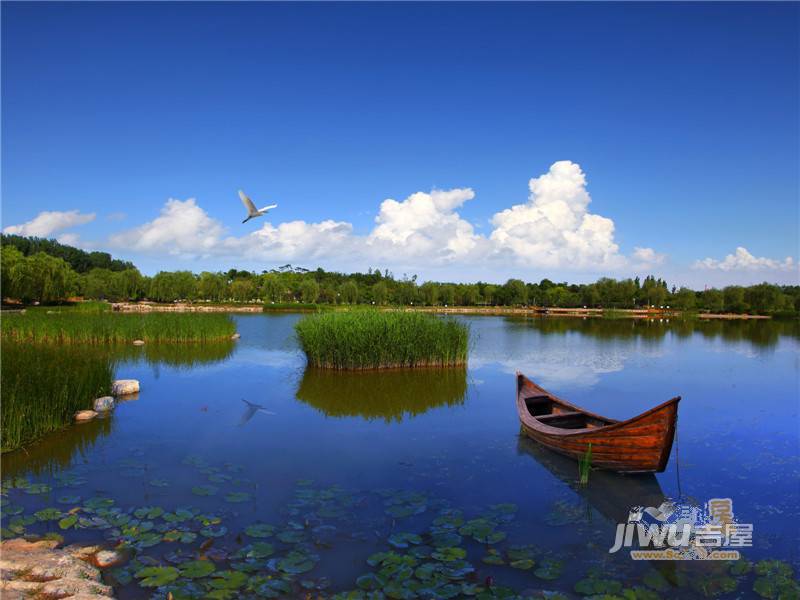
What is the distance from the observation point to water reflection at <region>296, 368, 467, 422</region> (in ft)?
39.4

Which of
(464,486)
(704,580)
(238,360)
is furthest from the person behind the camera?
(238,360)

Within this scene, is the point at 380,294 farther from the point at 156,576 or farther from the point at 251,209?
the point at 156,576

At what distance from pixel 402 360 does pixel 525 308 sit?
61610mm

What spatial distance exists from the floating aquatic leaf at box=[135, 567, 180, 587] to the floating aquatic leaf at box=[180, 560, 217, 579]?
79 mm

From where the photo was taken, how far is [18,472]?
292 inches

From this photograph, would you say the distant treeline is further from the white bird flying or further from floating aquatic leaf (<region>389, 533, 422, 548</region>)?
floating aquatic leaf (<region>389, 533, 422, 548</region>)

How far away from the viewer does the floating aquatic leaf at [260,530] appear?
551 centimetres

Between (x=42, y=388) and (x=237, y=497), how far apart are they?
5310 millimetres

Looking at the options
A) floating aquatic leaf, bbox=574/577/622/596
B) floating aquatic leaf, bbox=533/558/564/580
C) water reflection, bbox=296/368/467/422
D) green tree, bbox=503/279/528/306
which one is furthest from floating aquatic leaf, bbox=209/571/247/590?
green tree, bbox=503/279/528/306

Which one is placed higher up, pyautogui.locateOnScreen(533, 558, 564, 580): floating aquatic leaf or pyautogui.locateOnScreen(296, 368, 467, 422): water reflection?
pyautogui.locateOnScreen(296, 368, 467, 422): water reflection

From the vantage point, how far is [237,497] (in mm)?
A: 6582

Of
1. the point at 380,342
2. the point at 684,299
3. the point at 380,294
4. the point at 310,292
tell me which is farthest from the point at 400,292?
the point at 380,342

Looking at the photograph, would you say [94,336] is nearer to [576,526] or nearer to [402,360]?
[402,360]

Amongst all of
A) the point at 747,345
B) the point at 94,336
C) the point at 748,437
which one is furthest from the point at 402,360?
the point at 747,345
